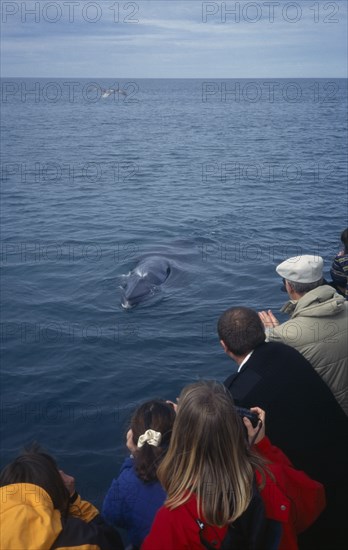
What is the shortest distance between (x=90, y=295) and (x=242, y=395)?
1045cm

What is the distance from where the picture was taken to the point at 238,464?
3.19 meters

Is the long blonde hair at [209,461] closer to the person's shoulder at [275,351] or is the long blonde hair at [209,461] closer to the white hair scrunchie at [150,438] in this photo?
the white hair scrunchie at [150,438]

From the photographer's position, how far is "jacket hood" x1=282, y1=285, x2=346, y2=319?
5109 millimetres

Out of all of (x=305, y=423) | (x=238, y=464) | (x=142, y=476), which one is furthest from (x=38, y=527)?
(x=305, y=423)

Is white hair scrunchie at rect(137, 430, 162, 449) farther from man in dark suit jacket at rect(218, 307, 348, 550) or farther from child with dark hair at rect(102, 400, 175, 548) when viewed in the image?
man in dark suit jacket at rect(218, 307, 348, 550)

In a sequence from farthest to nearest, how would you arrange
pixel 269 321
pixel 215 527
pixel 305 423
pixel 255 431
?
pixel 269 321 → pixel 305 423 → pixel 255 431 → pixel 215 527

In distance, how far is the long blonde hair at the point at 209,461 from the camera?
3.08 meters

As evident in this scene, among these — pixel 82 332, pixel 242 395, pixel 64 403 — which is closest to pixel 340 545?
pixel 242 395

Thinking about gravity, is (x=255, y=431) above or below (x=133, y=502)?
above

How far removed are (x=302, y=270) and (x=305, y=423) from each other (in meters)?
1.62

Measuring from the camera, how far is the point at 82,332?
1253 centimetres

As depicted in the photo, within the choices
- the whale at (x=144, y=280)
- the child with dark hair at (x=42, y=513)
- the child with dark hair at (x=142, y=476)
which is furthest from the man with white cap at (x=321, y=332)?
the whale at (x=144, y=280)

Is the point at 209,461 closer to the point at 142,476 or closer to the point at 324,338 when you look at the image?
the point at 142,476

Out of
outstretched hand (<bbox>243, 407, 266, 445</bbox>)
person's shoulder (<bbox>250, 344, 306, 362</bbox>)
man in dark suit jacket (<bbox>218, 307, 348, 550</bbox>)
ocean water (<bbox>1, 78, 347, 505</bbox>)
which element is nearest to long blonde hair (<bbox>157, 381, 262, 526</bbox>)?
outstretched hand (<bbox>243, 407, 266, 445</bbox>)
